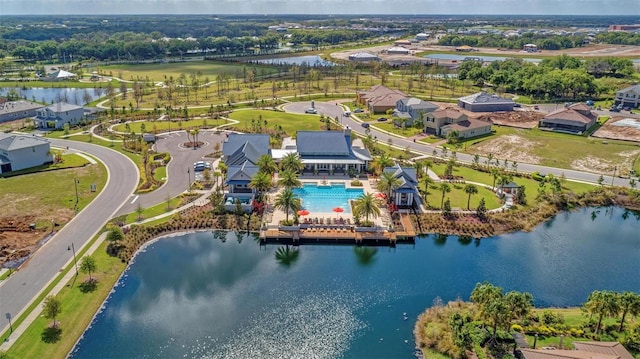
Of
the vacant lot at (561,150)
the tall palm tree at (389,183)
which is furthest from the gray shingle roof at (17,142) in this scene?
the vacant lot at (561,150)

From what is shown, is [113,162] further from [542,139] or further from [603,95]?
[603,95]

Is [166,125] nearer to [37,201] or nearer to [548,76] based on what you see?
[37,201]

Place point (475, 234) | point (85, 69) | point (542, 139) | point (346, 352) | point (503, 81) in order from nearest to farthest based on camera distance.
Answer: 1. point (346, 352)
2. point (475, 234)
3. point (542, 139)
4. point (503, 81)
5. point (85, 69)

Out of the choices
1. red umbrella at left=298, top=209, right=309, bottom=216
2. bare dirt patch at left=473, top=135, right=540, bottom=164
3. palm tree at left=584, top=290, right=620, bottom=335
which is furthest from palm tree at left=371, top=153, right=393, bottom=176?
palm tree at left=584, top=290, right=620, bottom=335

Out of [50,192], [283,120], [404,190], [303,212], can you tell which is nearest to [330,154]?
[404,190]

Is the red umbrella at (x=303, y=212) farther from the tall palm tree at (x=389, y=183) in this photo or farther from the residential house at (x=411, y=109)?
the residential house at (x=411, y=109)

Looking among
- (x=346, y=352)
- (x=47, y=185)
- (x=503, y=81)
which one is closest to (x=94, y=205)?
(x=47, y=185)

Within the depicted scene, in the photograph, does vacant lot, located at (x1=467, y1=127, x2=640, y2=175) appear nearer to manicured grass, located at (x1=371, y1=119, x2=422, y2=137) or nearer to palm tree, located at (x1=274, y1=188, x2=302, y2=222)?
manicured grass, located at (x1=371, y1=119, x2=422, y2=137)
